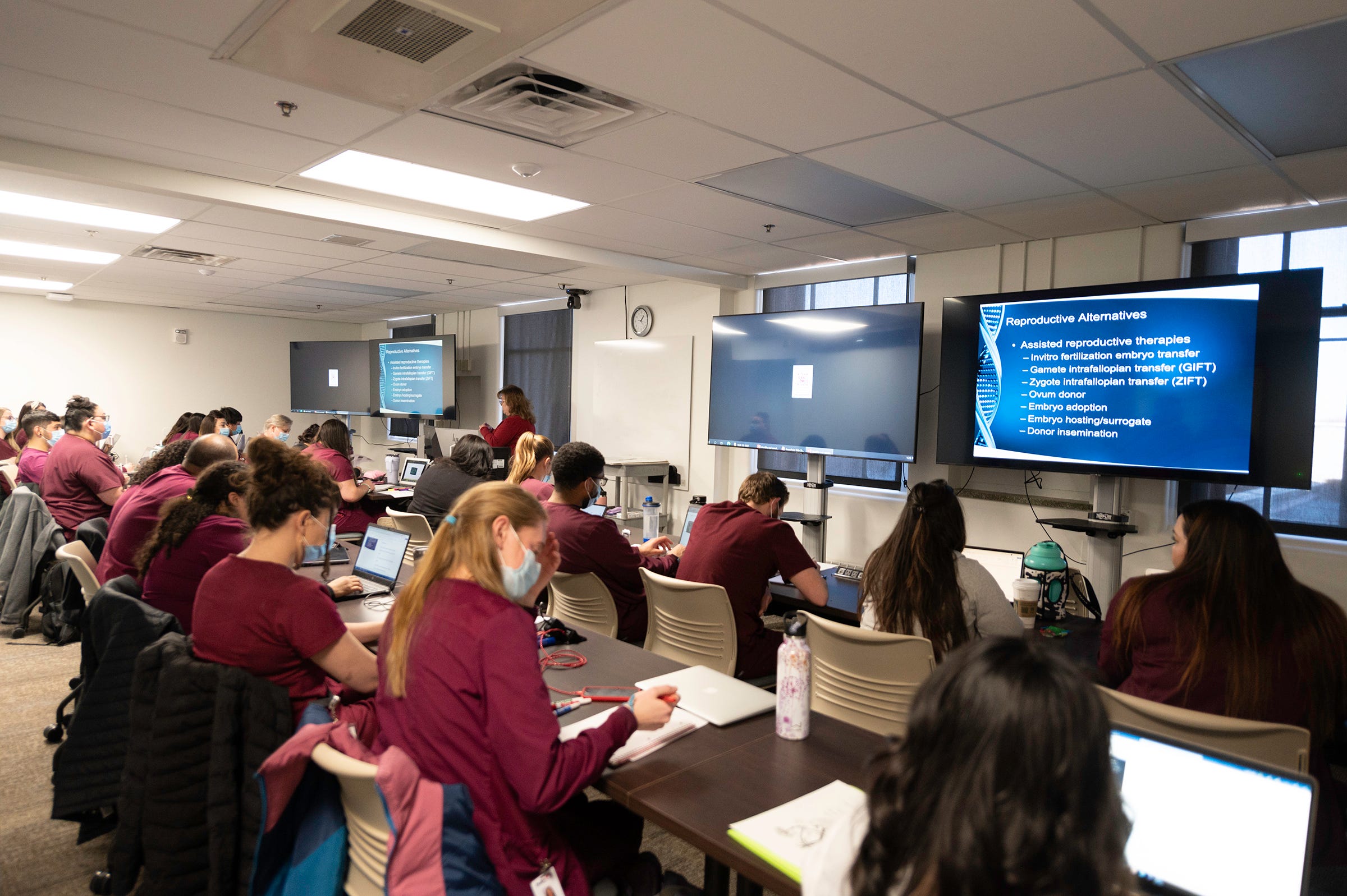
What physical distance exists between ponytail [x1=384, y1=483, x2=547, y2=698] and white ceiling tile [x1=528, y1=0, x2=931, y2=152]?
4.31 ft

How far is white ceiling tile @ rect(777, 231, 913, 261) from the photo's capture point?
4.52 metres

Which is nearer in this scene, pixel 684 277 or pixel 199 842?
pixel 199 842

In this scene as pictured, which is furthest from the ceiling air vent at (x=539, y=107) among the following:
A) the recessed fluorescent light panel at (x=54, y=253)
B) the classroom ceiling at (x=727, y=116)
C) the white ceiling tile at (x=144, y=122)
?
the recessed fluorescent light panel at (x=54, y=253)

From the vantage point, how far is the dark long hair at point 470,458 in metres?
4.80

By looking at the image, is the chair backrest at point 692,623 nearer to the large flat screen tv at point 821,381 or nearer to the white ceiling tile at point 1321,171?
the large flat screen tv at point 821,381

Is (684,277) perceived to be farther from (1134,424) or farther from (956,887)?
(956,887)

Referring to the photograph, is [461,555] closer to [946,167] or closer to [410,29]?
[410,29]

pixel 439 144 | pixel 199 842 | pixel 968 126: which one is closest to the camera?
pixel 199 842

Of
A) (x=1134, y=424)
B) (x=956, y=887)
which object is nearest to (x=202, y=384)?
(x=1134, y=424)

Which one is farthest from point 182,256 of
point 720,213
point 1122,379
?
point 1122,379

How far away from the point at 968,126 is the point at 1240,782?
2.35 m

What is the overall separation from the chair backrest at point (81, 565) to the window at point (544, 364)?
4.97 metres

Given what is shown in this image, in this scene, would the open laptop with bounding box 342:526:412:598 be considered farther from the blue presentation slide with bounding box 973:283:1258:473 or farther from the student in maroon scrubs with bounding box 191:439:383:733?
the blue presentation slide with bounding box 973:283:1258:473

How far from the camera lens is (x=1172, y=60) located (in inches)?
87.0
